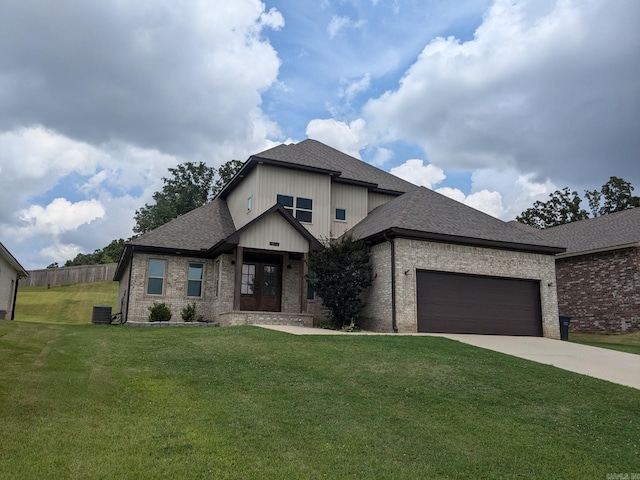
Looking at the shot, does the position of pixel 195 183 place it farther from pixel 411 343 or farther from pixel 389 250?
pixel 411 343

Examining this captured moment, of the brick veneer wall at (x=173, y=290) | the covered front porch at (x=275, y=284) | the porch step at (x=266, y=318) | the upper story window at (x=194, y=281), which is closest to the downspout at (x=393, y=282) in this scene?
the porch step at (x=266, y=318)

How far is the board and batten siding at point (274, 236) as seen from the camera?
18844mm

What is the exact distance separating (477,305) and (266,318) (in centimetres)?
773

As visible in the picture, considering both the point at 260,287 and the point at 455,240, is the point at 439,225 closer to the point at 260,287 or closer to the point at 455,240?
the point at 455,240

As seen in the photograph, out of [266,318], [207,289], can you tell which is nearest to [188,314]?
[207,289]

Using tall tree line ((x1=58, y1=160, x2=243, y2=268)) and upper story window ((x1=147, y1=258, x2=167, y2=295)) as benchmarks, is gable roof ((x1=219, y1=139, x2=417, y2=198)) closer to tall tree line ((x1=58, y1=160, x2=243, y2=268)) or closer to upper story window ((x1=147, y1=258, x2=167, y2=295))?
upper story window ((x1=147, y1=258, x2=167, y2=295))

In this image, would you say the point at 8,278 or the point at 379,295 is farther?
the point at 8,278

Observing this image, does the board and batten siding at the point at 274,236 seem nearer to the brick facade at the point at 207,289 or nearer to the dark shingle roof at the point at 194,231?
the brick facade at the point at 207,289

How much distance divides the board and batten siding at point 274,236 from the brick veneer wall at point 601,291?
13.9 m

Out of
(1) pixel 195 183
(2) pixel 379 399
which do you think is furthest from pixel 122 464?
(1) pixel 195 183

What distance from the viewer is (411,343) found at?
13281 millimetres

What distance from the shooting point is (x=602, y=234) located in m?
25.1

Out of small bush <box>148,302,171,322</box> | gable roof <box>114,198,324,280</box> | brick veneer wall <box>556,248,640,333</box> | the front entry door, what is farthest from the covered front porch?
brick veneer wall <box>556,248,640,333</box>

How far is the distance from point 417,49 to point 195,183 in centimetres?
3327
